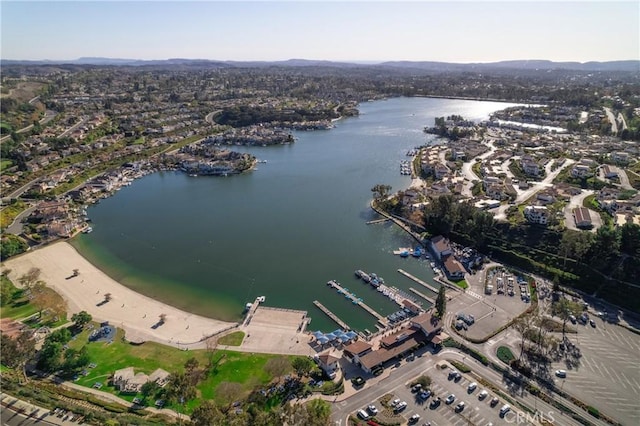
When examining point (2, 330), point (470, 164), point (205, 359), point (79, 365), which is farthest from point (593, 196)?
point (2, 330)

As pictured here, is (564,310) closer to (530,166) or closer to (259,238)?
(259,238)

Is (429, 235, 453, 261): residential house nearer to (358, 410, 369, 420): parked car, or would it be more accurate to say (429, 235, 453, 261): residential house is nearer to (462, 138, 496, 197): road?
(462, 138, 496, 197): road

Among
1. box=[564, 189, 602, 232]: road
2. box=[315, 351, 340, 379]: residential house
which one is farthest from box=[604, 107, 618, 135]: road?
box=[315, 351, 340, 379]: residential house

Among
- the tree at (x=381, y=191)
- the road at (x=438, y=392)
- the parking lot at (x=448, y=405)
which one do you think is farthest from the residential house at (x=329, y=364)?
the tree at (x=381, y=191)

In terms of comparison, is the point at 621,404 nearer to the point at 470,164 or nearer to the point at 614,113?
the point at 470,164

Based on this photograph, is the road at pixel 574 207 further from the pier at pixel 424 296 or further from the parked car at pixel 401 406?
the parked car at pixel 401 406

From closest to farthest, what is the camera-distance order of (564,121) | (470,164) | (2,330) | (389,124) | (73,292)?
(2,330), (73,292), (470,164), (564,121), (389,124)
